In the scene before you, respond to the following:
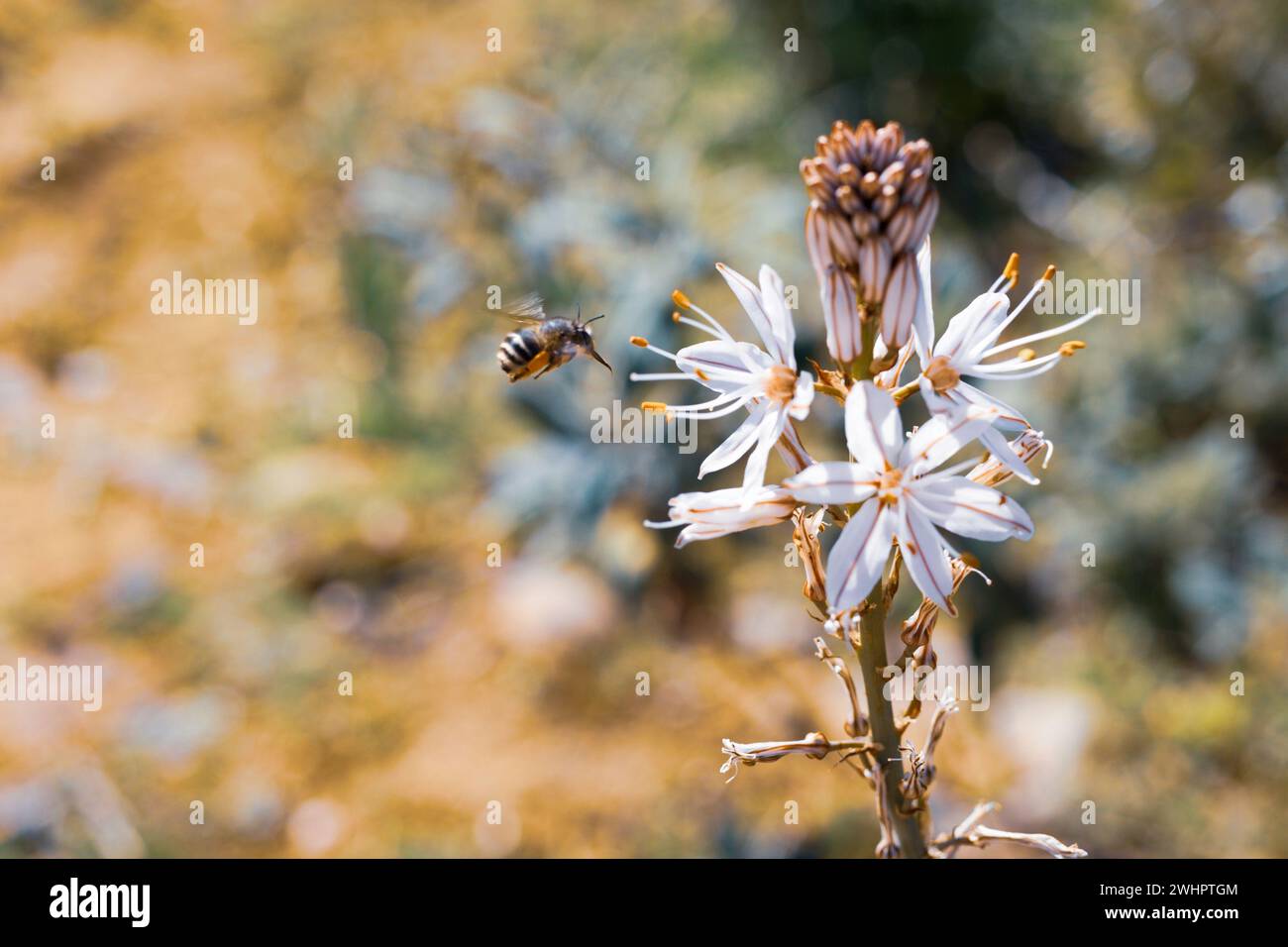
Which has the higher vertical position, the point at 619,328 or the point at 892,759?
the point at 619,328

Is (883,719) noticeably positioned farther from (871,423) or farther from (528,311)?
(528,311)

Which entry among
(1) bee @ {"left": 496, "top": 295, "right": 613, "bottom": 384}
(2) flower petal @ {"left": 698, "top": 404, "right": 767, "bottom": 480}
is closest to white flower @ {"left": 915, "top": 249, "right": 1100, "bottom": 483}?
(2) flower petal @ {"left": 698, "top": 404, "right": 767, "bottom": 480}

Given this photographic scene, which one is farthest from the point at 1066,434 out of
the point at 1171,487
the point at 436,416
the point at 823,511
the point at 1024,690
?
the point at 823,511

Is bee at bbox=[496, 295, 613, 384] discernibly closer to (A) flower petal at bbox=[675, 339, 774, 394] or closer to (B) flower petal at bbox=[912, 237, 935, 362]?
(A) flower petal at bbox=[675, 339, 774, 394]

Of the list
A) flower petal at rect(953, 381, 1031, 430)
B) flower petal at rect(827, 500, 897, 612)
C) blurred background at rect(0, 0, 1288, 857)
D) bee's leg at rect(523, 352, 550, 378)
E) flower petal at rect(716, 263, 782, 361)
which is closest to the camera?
flower petal at rect(827, 500, 897, 612)

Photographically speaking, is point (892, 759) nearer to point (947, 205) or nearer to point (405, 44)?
point (947, 205)

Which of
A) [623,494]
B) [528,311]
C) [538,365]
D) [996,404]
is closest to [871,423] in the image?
[996,404]
